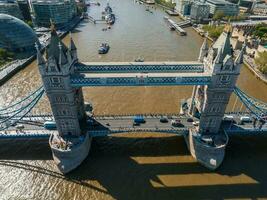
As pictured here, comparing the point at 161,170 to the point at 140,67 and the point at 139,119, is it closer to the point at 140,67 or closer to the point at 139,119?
the point at 139,119

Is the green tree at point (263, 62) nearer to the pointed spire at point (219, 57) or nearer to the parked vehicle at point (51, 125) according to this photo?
the pointed spire at point (219, 57)

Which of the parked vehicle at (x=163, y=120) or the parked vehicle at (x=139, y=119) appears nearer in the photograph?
the parked vehicle at (x=139, y=119)

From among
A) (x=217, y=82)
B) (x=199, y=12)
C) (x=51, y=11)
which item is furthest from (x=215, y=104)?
(x=51, y=11)

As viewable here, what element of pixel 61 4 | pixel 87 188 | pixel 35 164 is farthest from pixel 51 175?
pixel 61 4

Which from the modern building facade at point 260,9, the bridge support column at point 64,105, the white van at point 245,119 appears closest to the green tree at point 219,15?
the modern building facade at point 260,9

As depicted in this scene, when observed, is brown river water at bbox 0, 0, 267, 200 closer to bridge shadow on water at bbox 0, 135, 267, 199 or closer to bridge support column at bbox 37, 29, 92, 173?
bridge shadow on water at bbox 0, 135, 267, 199

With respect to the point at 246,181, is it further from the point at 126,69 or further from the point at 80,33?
the point at 80,33
